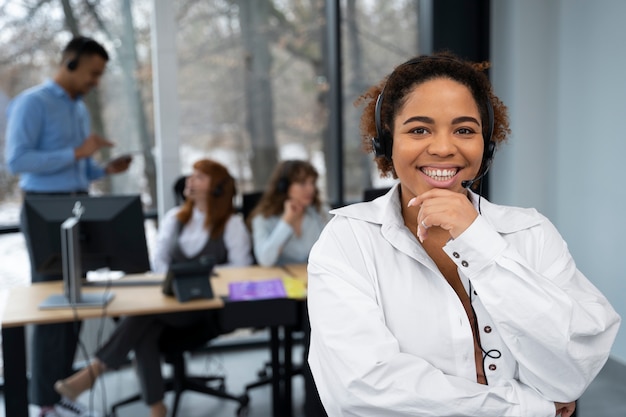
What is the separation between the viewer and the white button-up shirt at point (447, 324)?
1125mm

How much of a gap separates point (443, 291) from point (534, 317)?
0.66ft

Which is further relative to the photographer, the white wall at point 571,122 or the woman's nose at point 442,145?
the white wall at point 571,122

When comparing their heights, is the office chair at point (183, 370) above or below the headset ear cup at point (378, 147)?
below

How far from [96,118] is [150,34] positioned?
608 mm

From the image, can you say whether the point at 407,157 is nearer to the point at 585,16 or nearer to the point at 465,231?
the point at 465,231

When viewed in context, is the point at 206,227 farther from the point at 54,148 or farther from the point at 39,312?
the point at 39,312

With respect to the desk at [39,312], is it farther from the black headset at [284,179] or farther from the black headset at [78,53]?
the black headset at [78,53]

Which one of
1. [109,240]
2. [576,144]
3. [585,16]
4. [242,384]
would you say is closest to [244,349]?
[242,384]

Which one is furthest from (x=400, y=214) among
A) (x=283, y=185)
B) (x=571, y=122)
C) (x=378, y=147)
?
(x=571, y=122)

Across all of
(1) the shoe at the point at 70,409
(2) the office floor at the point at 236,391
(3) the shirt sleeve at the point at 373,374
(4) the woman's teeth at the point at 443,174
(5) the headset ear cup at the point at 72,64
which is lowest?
(2) the office floor at the point at 236,391

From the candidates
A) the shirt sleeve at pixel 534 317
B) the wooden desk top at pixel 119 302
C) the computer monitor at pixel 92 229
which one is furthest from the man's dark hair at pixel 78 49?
the shirt sleeve at pixel 534 317

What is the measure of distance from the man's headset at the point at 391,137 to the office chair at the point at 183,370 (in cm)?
183

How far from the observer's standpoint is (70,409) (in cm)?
305

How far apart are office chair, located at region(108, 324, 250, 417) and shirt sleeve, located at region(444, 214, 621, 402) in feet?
6.57
